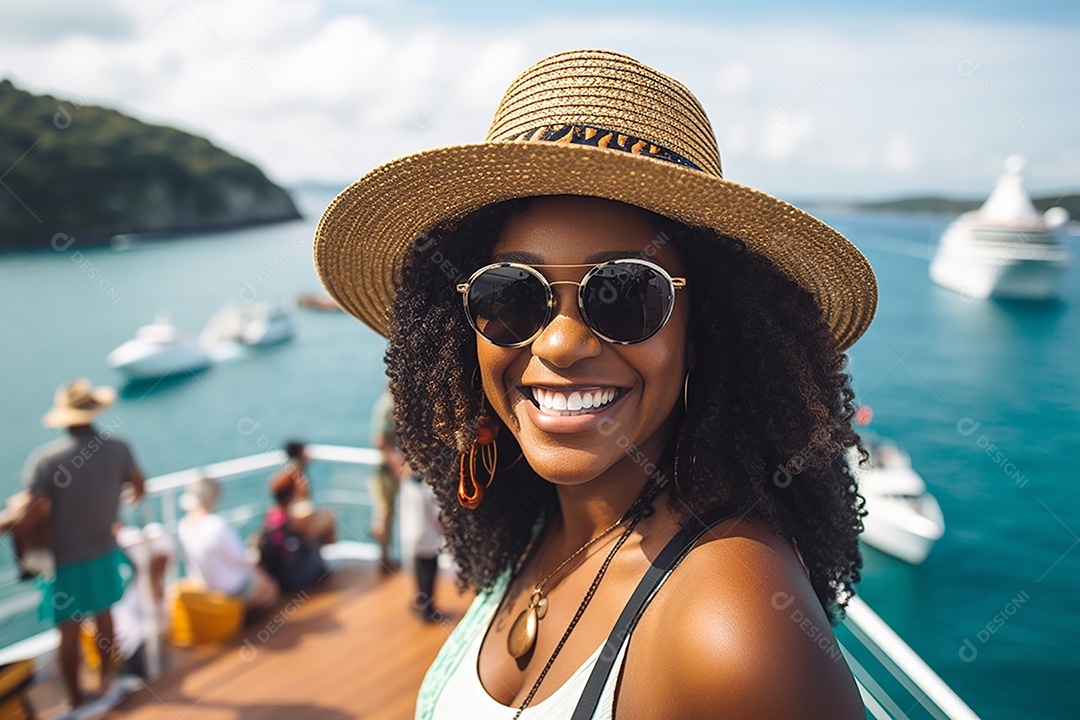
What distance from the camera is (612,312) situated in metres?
1.04

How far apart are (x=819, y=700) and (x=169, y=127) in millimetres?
99751

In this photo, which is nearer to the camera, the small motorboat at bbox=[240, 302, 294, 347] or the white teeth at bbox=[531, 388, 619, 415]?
the white teeth at bbox=[531, 388, 619, 415]

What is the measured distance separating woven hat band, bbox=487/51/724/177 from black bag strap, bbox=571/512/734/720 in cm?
63

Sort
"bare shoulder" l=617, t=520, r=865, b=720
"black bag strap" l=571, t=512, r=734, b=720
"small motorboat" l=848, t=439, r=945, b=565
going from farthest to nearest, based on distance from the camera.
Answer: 1. "small motorboat" l=848, t=439, r=945, b=565
2. "black bag strap" l=571, t=512, r=734, b=720
3. "bare shoulder" l=617, t=520, r=865, b=720

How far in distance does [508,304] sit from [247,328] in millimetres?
54978

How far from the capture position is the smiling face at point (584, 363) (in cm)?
107

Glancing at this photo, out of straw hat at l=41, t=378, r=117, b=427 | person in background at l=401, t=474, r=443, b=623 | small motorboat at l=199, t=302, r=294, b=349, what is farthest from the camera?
small motorboat at l=199, t=302, r=294, b=349

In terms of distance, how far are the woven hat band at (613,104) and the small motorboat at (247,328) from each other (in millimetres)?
53545

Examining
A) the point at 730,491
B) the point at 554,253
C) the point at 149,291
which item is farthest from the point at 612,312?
the point at 149,291

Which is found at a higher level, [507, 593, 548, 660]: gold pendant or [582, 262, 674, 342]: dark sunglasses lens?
[582, 262, 674, 342]: dark sunglasses lens

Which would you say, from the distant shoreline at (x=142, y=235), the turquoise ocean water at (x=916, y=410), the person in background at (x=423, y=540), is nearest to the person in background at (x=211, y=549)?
the person in background at (x=423, y=540)

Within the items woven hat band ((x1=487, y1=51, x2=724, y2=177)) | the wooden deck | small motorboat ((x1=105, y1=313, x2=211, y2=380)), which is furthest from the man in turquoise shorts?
small motorboat ((x1=105, y1=313, x2=211, y2=380))

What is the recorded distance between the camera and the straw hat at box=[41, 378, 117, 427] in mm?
3879

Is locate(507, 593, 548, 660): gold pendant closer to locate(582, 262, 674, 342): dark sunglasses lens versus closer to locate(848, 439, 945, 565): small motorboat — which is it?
locate(582, 262, 674, 342): dark sunglasses lens
